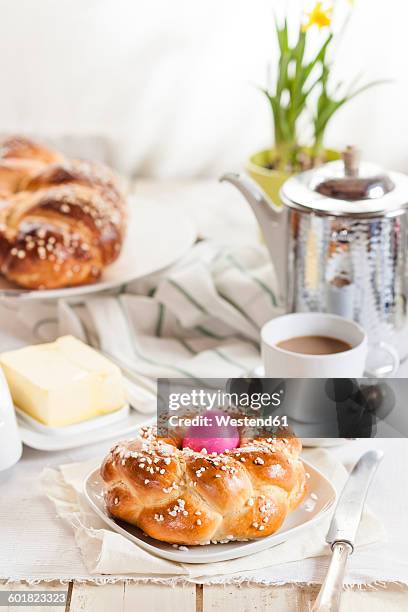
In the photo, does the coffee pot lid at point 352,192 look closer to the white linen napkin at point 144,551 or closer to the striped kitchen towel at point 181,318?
the striped kitchen towel at point 181,318

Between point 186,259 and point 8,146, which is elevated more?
point 8,146

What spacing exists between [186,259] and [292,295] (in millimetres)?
253

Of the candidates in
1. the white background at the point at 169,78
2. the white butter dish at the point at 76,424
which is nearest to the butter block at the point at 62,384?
the white butter dish at the point at 76,424

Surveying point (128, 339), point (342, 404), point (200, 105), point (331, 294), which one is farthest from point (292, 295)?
point (200, 105)

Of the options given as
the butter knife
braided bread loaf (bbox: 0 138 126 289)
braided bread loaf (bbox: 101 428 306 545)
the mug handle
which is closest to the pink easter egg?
braided bread loaf (bbox: 101 428 306 545)

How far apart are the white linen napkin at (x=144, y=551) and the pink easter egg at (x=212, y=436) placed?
0.30ft

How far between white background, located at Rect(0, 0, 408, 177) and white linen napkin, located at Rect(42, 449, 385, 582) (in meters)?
0.99

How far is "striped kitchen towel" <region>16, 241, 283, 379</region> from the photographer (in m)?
1.15

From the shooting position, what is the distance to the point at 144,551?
2.50 ft

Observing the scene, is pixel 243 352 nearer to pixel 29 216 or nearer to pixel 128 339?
pixel 128 339

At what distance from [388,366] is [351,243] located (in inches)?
5.6

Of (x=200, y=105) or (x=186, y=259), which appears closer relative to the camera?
(x=186, y=259)

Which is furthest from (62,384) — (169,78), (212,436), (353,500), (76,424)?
(169,78)

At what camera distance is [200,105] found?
176 centimetres
